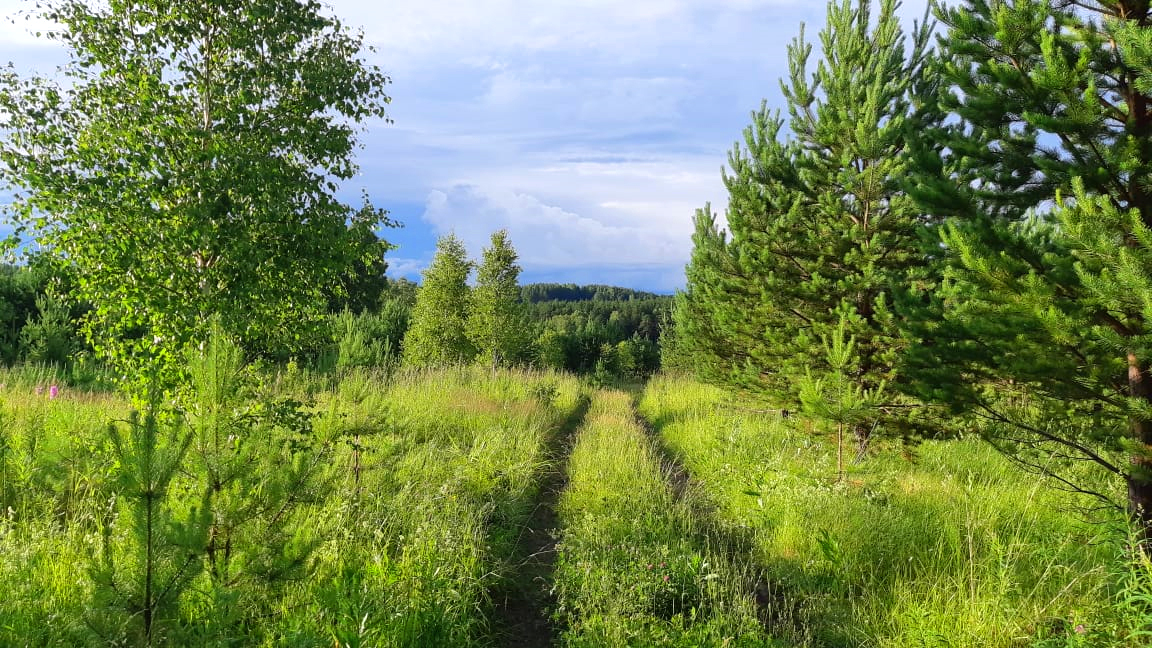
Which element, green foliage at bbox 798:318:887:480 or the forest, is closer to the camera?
the forest

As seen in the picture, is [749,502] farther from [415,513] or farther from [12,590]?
[12,590]

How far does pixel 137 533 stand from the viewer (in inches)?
80.1

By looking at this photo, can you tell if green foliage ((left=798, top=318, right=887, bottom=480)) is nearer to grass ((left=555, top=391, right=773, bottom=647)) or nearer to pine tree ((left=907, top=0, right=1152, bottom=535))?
pine tree ((left=907, top=0, right=1152, bottom=535))

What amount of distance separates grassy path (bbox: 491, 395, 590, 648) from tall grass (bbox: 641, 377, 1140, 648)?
5.95 ft

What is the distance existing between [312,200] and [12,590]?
11.8 feet

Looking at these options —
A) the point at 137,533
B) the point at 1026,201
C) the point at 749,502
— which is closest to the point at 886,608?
the point at 749,502

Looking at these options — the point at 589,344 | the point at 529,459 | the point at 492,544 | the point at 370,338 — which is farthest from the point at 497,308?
the point at 589,344

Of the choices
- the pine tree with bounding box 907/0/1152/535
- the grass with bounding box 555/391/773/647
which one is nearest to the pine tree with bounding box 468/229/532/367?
the grass with bounding box 555/391/773/647

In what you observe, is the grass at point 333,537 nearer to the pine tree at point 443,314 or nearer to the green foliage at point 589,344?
the pine tree at point 443,314

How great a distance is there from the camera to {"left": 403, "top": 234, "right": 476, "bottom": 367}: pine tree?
2196 cm

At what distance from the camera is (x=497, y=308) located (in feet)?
74.3

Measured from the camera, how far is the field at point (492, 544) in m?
2.34

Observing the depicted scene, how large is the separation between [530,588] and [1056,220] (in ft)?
16.3

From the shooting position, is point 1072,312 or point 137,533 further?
point 1072,312
